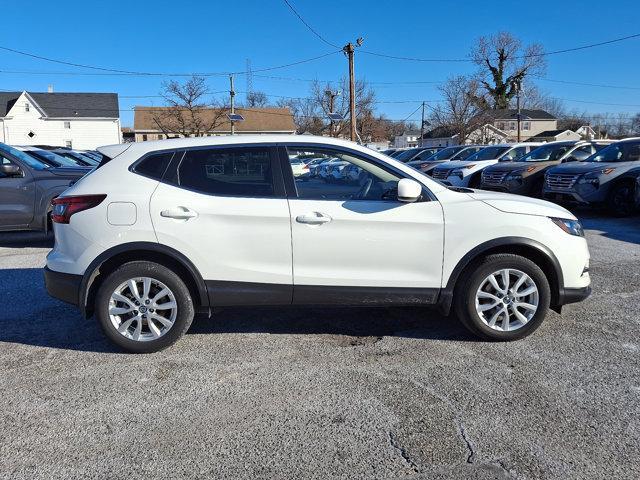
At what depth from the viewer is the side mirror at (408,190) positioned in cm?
382

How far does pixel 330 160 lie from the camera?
4.12 m

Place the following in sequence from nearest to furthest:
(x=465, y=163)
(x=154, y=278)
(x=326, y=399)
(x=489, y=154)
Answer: (x=326, y=399), (x=154, y=278), (x=465, y=163), (x=489, y=154)

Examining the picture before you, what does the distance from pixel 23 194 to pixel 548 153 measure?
12741 millimetres

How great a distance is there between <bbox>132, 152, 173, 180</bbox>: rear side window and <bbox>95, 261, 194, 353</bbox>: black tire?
2.30ft

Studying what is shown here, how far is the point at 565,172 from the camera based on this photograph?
1133 cm

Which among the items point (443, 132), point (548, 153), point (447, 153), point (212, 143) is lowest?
point (212, 143)

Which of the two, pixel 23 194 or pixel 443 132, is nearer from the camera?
pixel 23 194

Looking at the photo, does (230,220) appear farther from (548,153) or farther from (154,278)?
(548,153)

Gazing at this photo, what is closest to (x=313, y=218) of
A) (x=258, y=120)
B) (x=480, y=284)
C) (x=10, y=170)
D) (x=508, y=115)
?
(x=480, y=284)

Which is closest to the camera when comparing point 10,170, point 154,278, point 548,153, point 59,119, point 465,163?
point 154,278

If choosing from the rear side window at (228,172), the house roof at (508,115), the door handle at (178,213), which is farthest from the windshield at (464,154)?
the house roof at (508,115)

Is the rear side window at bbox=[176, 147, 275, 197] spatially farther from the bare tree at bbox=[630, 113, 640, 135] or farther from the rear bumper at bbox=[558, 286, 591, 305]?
the bare tree at bbox=[630, 113, 640, 135]

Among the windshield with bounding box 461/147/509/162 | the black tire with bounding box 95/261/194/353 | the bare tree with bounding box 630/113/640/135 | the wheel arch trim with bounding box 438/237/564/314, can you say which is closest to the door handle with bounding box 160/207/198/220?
the black tire with bounding box 95/261/194/353

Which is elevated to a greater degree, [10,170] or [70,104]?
[70,104]
